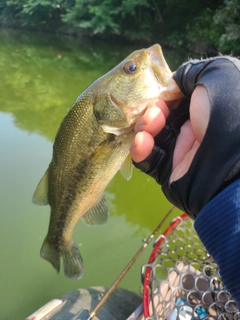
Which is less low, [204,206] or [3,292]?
[204,206]

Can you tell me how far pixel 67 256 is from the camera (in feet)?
7.57

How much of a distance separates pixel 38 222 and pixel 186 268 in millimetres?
2549

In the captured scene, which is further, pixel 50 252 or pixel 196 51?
pixel 196 51

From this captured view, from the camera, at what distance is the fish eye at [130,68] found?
178 cm

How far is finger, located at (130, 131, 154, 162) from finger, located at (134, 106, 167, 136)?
0.10 feet

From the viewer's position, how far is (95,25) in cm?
2403

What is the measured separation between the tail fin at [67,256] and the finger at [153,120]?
1.11 metres

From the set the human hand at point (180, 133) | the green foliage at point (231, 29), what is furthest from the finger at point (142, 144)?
the green foliage at point (231, 29)

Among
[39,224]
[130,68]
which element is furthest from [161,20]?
[130,68]

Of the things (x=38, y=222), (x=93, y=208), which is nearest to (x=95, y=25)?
(x=38, y=222)

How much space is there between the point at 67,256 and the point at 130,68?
4.40ft

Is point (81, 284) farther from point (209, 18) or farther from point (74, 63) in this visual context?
point (209, 18)

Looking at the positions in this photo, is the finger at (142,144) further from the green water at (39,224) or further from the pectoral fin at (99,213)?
the green water at (39,224)

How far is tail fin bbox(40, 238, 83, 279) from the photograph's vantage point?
2.30 meters
